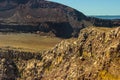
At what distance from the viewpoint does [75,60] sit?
49281mm

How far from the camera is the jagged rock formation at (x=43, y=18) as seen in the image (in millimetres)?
112600

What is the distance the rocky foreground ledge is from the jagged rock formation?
47439mm

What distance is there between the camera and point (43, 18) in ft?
416

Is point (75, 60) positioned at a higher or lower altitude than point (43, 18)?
higher

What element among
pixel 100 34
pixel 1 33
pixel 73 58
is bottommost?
pixel 1 33

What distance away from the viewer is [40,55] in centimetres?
5834

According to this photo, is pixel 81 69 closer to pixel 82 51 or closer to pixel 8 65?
pixel 82 51

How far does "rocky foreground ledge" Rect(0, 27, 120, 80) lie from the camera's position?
44000mm

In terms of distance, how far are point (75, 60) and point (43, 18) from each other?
78501 mm

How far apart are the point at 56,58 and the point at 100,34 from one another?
814 cm

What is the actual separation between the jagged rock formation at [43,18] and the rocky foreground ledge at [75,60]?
47439 millimetres

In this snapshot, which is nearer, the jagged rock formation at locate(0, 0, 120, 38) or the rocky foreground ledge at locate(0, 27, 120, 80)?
the rocky foreground ledge at locate(0, 27, 120, 80)

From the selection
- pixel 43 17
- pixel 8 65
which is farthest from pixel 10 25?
pixel 8 65

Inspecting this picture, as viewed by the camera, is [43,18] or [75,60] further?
[43,18]
